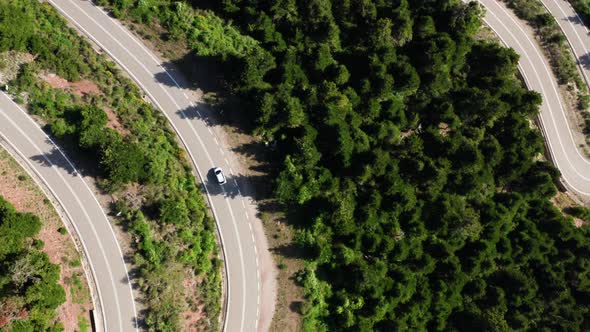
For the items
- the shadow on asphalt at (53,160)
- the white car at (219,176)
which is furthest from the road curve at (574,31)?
the shadow on asphalt at (53,160)

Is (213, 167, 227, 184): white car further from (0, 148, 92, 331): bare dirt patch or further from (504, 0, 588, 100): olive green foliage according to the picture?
(504, 0, 588, 100): olive green foliage

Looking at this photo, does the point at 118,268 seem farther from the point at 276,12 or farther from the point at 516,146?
the point at 516,146

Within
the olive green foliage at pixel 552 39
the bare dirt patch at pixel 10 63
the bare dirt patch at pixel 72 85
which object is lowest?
the bare dirt patch at pixel 72 85

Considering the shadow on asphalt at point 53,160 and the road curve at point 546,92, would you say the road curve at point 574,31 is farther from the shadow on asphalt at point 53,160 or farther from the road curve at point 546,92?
the shadow on asphalt at point 53,160

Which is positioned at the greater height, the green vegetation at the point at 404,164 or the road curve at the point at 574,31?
the road curve at the point at 574,31

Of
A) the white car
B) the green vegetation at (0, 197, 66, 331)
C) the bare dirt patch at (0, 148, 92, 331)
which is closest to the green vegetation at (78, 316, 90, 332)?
the bare dirt patch at (0, 148, 92, 331)

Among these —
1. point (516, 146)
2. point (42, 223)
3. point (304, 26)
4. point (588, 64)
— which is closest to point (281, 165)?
point (304, 26)
